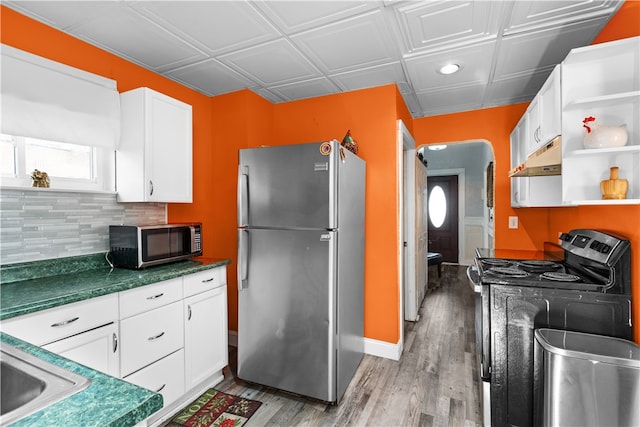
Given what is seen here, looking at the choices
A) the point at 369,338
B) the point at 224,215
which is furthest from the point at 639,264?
the point at 224,215

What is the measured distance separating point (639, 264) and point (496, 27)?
1.52 m

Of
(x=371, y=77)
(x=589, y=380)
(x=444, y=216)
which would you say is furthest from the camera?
(x=444, y=216)

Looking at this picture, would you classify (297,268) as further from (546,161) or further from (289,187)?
(546,161)

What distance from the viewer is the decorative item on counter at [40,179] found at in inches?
70.5

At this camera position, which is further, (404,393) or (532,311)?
(404,393)

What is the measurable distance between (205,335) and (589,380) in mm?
2193

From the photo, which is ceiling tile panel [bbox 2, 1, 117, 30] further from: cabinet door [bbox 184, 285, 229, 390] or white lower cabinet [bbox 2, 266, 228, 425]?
cabinet door [bbox 184, 285, 229, 390]

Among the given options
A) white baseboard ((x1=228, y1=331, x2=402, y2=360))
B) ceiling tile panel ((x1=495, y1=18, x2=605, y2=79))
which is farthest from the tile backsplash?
ceiling tile panel ((x1=495, y1=18, x2=605, y2=79))

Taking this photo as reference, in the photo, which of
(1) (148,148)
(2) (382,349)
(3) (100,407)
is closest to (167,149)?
(1) (148,148)

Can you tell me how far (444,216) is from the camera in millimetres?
7051

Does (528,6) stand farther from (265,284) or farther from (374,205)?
(265,284)

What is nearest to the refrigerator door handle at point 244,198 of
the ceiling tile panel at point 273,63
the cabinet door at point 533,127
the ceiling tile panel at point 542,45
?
the ceiling tile panel at point 273,63

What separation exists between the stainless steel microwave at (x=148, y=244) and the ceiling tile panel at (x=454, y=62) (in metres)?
2.17

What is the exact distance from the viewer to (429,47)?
212cm
